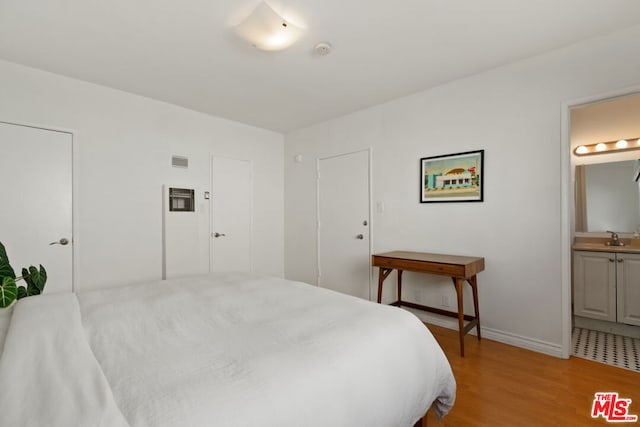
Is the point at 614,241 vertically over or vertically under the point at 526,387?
over

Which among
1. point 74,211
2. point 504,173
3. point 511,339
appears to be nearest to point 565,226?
point 504,173

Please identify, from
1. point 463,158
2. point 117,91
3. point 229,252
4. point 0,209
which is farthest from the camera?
point 229,252

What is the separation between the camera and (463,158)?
9.43ft

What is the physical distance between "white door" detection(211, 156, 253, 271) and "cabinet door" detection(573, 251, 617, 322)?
150 inches

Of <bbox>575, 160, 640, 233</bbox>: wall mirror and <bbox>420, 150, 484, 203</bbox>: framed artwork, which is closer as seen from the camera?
<bbox>420, 150, 484, 203</bbox>: framed artwork

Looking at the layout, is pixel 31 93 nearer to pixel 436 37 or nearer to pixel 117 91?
pixel 117 91

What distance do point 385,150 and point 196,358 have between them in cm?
301

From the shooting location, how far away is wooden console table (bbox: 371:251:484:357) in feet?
7.89

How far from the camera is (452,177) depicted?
9.66 ft

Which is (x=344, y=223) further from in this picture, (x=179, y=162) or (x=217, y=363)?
(x=217, y=363)

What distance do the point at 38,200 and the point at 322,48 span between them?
2.84m

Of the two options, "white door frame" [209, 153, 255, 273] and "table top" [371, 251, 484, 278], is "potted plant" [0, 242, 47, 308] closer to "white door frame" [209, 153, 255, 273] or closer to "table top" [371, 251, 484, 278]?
"white door frame" [209, 153, 255, 273]

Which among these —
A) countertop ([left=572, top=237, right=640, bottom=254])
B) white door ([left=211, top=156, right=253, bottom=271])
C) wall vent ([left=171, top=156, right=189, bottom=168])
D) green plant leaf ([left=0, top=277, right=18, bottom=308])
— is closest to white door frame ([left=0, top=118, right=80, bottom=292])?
wall vent ([left=171, top=156, right=189, bottom=168])

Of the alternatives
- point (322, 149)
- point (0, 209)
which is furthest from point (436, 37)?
point (0, 209)
